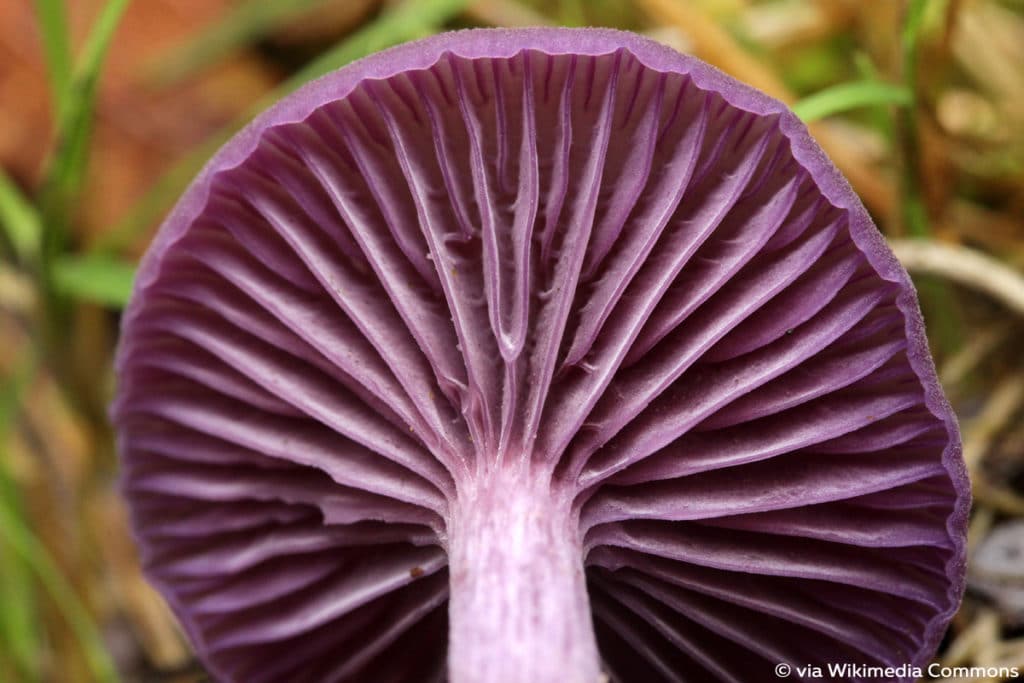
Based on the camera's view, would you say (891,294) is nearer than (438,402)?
Yes

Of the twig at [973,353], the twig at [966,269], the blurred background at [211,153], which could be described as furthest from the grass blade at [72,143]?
the twig at [973,353]

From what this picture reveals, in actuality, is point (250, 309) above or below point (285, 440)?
above

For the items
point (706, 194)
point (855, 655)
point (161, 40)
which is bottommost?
point (855, 655)

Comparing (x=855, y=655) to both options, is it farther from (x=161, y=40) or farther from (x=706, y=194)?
(x=161, y=40)

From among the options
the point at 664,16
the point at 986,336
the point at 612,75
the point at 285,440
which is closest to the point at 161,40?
the point at 664,16

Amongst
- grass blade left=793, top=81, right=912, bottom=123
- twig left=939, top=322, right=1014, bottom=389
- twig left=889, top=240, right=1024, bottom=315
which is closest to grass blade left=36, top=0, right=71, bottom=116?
grass blade left=793, top=81, right=912, bottom=123

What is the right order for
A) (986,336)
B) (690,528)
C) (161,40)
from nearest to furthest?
1. (690,528)
2. (986,336)
3. (161,40)

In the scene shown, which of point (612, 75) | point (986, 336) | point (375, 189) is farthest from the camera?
point (986, 336)
